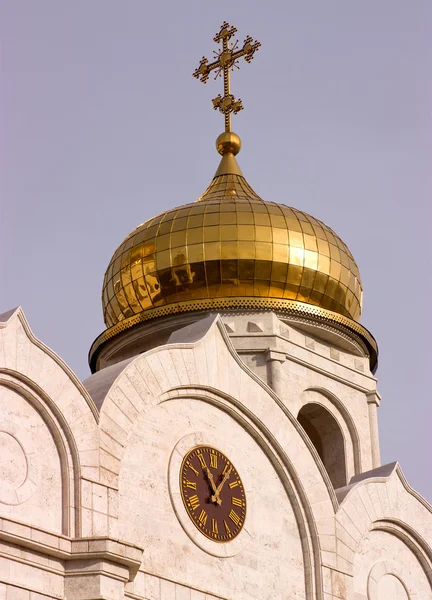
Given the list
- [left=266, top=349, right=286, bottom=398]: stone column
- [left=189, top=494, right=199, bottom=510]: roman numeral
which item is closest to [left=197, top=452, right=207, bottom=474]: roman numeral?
[left=189, top=494, right=199, bottom=510]: roman numeral

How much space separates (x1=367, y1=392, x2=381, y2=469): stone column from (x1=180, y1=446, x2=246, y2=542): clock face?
5891mm

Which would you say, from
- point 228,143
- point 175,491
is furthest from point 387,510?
point 228,143

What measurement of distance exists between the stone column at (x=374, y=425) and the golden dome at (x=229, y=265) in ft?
4.46

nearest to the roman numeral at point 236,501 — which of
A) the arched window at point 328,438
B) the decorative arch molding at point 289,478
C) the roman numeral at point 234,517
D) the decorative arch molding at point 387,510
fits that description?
the roman numeral at point 234,517

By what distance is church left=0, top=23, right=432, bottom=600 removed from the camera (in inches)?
657

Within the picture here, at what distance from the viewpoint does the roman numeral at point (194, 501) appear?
18.3m

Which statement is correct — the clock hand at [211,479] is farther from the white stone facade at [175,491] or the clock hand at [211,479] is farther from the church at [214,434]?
the white stone facade at [175,491]

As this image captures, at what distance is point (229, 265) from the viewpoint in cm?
2364

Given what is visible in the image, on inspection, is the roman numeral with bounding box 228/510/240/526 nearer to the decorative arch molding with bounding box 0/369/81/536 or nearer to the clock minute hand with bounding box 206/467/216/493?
the clock minute hand with bounding box 206/467/216/493

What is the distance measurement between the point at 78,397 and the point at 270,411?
133 inches

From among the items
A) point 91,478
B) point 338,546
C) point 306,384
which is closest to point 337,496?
point 338,546

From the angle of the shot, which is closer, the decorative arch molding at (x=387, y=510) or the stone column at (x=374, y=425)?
the decorative arch molding at (x=387, y=510)

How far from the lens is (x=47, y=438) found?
17.0 metres

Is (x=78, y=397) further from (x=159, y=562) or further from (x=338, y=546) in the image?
(x=338, y=546)
